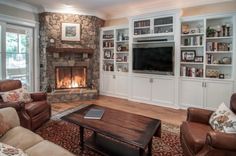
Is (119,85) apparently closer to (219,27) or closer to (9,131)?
(219,27)

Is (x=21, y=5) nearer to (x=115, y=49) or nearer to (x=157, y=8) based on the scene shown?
(x=115, y=49)

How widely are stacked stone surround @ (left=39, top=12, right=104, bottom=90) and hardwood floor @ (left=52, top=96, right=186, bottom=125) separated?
3.23ft

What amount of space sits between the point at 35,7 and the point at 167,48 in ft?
13.4

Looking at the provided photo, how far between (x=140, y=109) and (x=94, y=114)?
2.35 m

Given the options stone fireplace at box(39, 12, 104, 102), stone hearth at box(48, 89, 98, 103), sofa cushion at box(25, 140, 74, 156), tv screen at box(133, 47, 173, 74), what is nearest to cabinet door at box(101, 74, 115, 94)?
stone fireplace at box(39, 12, 104, 102)

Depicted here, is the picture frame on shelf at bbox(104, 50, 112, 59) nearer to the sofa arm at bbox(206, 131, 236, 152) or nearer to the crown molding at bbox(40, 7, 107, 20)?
the crown molding at bbox(40, 7, 107, 20)

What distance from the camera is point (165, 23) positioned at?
17.0 ft

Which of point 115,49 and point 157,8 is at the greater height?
point 157,8

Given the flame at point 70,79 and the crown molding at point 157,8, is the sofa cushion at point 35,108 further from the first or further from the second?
the crown molding at point 157,8

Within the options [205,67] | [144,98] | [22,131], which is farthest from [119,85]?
[22,131]

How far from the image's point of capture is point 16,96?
11.9 ft


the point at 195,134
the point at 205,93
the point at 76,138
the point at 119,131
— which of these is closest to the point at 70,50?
the point at 76,138

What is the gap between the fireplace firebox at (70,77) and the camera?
20.0ft

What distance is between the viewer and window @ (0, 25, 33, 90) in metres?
5.01
